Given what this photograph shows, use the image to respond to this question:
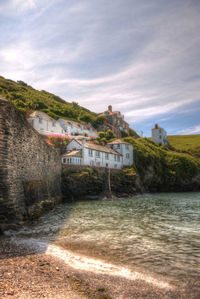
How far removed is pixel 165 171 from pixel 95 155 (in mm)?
29226

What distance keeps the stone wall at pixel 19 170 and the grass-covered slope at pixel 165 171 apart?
39887 mm

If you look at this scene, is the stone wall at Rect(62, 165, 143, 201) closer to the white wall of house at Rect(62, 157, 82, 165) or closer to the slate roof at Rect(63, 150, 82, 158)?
the white wall of house at Rect(62, 157, 82, 165)

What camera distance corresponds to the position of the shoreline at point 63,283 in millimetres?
5160

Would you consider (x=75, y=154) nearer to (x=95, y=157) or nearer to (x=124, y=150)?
(x=95, y=157)

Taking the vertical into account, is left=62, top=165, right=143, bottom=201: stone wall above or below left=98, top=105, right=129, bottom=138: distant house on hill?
below

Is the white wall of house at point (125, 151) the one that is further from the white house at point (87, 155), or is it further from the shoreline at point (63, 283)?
the shoreline at point (63, 283)

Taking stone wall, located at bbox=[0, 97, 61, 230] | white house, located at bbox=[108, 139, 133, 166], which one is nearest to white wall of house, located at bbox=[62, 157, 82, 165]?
white house, located at bbox=[108, 139, 133, 166]

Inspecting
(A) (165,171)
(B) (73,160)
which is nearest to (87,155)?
(B) (73,160)

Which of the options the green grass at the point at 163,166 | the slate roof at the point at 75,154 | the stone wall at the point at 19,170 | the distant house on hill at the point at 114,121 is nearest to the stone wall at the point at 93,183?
the slate roof at the point at 75,154

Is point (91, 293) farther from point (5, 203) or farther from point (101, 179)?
point (101, 179)

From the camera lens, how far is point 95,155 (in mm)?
46688

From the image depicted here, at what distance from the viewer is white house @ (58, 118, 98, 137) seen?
7075 cm

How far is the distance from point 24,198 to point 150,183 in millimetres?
46334

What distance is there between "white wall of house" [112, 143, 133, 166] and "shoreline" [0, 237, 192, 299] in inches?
1926
